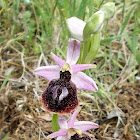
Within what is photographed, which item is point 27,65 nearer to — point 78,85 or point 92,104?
point 92,104

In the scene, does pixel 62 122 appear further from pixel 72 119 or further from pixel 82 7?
pixel 82 7

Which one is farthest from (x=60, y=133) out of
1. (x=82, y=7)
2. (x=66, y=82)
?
(x=82, y=7)

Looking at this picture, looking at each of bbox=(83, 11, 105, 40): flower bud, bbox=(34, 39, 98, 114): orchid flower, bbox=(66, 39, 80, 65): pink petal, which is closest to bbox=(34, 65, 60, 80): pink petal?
bbox=(34, 39, 98, 114): orchid flower

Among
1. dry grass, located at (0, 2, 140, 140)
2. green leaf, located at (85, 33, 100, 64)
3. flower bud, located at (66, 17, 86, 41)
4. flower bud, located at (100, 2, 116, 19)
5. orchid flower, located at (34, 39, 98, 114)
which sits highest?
flower bud, located at (100, 2, 116, 19)

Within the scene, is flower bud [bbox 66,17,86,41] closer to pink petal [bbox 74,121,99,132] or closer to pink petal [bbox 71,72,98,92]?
pink petal [bbox 71,72,98,92]

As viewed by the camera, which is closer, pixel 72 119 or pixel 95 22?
pixel 95 22

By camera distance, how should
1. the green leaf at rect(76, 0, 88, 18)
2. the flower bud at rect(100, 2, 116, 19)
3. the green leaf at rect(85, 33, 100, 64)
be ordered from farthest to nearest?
1. the green leaf at rect(76, 0, 88, 18)
2. the green leaf at rect(85, 33, 100, 64)
3. the flower bud at rect(100, 2, 116, 19)
